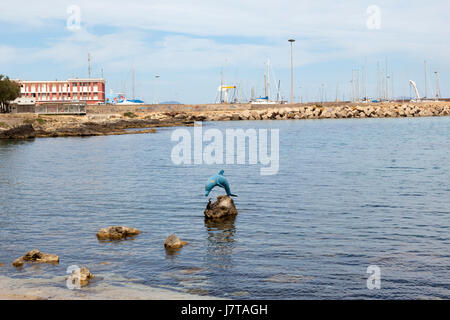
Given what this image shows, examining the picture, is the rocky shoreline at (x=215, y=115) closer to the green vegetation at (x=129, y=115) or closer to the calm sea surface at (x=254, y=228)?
the green vegetation at (x=129, y=115)

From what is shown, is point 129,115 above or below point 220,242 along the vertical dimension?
above

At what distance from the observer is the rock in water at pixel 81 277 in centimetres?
1276

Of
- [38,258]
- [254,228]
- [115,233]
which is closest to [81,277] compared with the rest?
[38,258]

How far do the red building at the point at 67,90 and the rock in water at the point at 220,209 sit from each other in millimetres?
152710

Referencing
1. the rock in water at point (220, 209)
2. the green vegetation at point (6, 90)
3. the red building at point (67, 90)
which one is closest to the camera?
the rock in water at point (220, 209)

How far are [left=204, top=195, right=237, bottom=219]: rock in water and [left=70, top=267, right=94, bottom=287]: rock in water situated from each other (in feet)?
27.0

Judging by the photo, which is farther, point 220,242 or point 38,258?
point 220,242

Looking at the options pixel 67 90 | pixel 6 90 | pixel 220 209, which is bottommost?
pixel 220 209

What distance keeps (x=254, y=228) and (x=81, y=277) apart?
26.0 feet

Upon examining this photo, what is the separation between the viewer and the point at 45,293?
1168 cm

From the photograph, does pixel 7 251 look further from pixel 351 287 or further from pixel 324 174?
pixel 324 174

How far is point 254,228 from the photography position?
63.2 feet

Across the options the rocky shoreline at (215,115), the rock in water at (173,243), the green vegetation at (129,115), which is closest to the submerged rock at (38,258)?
the rock in water at (173,243)

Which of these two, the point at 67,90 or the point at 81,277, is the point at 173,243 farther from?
the point at 67,90
